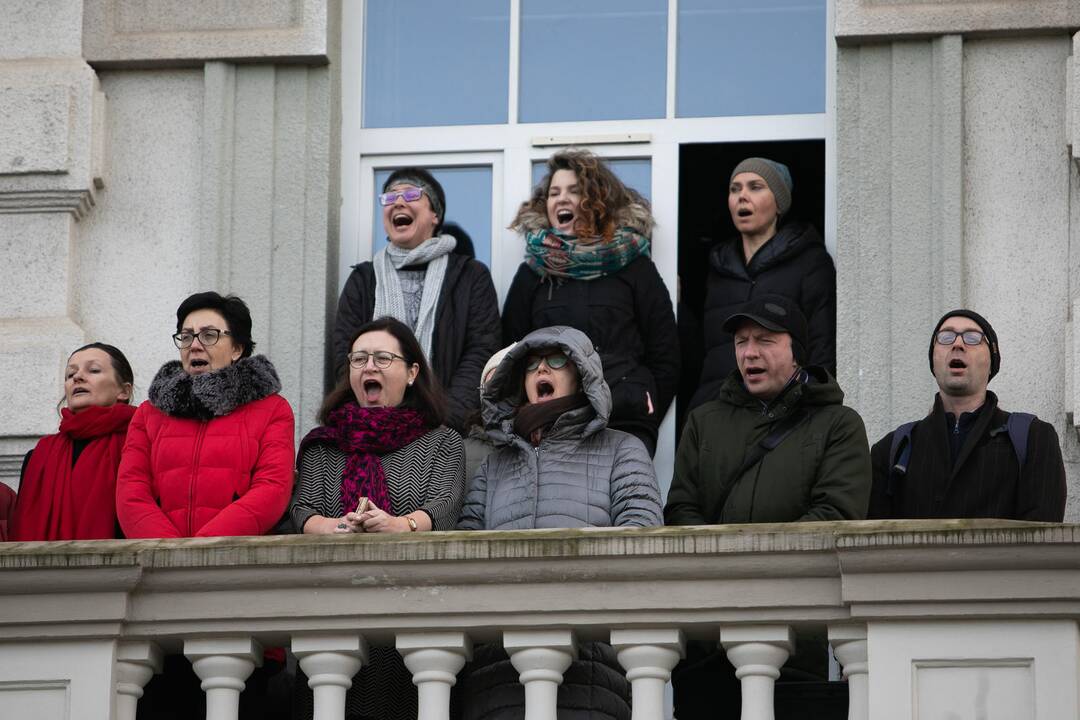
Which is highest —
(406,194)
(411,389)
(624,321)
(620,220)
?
(406,194)

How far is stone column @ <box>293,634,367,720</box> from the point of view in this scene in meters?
6.55

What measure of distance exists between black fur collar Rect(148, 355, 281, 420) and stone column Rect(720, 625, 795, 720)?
1892mm

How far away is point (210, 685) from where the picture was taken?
6.62 m

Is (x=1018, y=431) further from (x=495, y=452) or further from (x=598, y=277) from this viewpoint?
(x=598, y=277)

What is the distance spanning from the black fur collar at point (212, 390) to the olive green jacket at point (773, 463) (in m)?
1.31

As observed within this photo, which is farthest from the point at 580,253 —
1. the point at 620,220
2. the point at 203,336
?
the point at 203,336

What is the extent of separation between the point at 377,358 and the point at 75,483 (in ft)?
3.31

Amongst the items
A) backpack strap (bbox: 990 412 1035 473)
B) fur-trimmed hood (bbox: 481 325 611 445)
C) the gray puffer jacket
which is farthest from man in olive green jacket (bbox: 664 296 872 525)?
backpack strap (bbox: 990 412 1035 473)

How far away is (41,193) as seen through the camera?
9391 mm

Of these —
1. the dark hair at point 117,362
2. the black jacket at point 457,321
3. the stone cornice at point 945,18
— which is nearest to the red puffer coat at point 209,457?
the dark hair at point 117,362

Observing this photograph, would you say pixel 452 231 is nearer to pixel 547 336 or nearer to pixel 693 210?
pixel 693 210

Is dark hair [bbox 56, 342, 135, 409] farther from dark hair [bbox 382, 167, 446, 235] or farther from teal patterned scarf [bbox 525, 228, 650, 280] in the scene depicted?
teal patterned scarf [bbox 525, 228, 650, 280]

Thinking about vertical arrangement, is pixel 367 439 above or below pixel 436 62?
below

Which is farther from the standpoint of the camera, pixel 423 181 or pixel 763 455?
pixel 423 181
